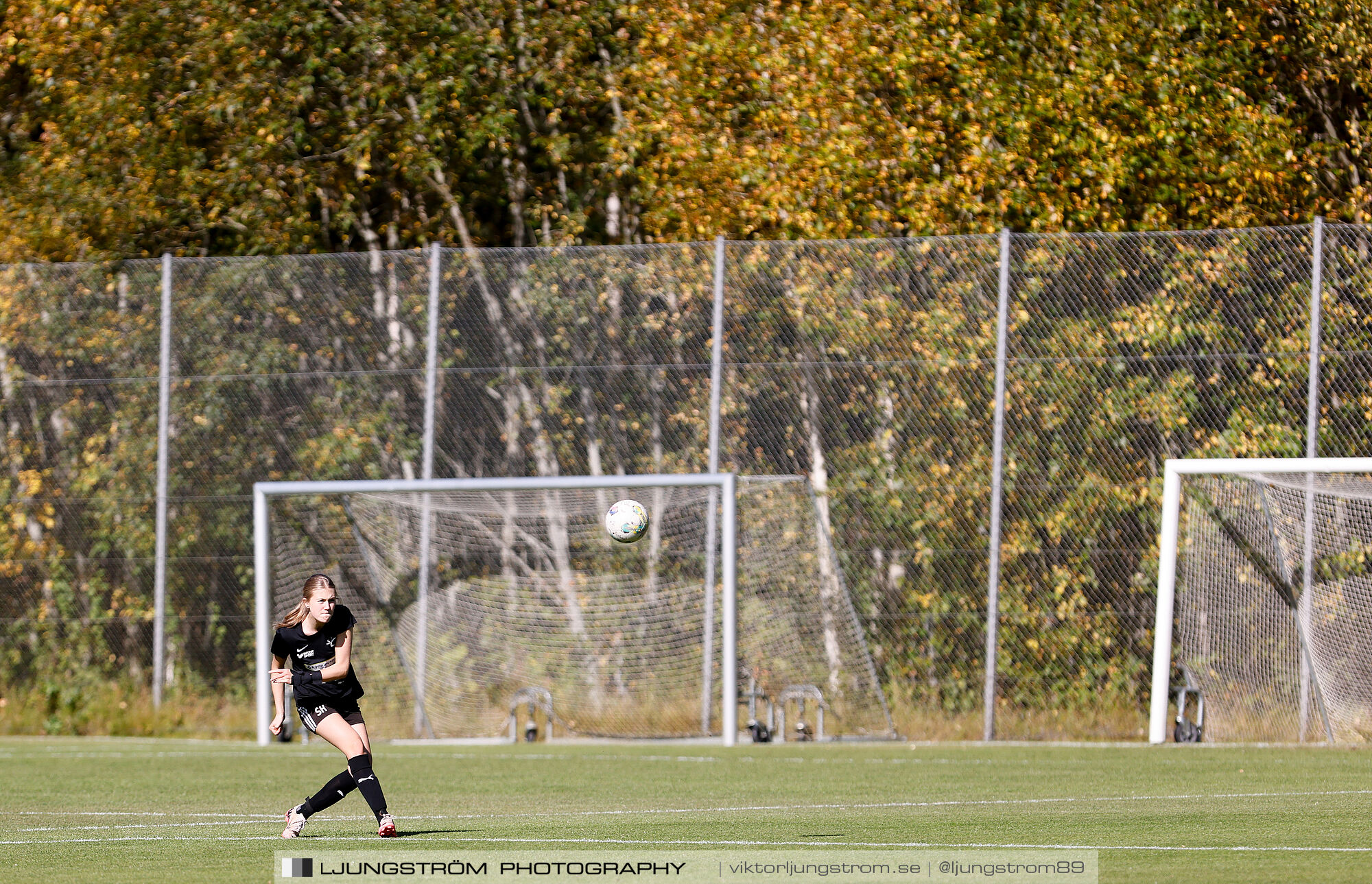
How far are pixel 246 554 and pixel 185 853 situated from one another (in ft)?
28.2

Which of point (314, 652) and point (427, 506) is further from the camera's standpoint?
point (427, 506)

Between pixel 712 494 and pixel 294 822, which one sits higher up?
pixel 712 494

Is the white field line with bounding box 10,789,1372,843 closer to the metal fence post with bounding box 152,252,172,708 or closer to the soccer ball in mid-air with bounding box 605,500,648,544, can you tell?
the soccer ball in mid-air with bounding box 605,500,648,544

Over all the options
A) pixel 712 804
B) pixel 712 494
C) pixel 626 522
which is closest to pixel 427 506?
pixel 712 494

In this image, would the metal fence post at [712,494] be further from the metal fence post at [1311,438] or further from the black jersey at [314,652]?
the black jersey at [314,652]

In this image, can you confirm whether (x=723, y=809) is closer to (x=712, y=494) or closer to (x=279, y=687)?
(x=279, y=687)

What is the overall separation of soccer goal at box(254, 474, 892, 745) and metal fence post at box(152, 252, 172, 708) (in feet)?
3.77

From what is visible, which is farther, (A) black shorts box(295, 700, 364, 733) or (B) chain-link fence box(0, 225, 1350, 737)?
(B) chain-link fence box(0, 225, 1350, 737)

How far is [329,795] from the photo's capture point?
8297 millimetres

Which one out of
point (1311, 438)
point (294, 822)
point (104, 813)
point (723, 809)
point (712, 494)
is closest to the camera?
Answer: point (294, 822)

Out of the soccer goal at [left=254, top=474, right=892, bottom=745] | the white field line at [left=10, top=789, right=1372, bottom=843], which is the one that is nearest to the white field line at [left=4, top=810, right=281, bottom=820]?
the white field line at [left=10, top=789, right=1372, bottom=843]

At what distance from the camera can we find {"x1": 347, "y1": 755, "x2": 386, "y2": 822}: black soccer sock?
816 centimetres

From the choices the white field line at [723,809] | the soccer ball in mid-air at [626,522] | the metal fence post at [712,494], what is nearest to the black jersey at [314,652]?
the white field line at [723,809]

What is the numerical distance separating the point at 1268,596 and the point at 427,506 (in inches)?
265
